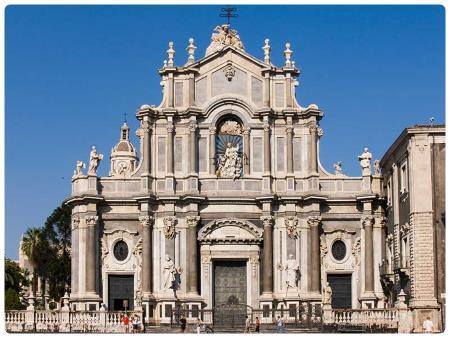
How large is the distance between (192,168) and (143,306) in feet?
20.9

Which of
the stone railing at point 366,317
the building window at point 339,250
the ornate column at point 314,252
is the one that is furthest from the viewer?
the building window at point 339,250

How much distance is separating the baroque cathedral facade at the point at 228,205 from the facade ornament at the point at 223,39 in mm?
1102

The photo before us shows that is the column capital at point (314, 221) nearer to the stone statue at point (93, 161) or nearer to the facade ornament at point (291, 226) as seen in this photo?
the facade ornament at point (291, 226)

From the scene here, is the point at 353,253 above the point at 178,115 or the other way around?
the other way around

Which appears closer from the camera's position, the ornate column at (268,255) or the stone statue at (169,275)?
the stone statue at (169,275)

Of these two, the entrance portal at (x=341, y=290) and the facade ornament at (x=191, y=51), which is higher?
the facade ornament at (x=191, y=51)

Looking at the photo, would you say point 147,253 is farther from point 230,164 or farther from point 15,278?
point 15,278

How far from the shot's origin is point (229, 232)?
5162cm

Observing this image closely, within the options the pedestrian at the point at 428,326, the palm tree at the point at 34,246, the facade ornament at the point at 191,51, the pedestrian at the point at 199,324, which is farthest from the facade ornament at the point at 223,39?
the palm tree at the point at 34,246

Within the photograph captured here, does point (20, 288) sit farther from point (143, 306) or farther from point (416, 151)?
point (416, 151)

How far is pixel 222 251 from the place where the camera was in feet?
169

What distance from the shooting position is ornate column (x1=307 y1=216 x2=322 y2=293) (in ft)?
167

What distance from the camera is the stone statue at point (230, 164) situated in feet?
171

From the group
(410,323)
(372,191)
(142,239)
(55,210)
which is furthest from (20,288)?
(410,323)
